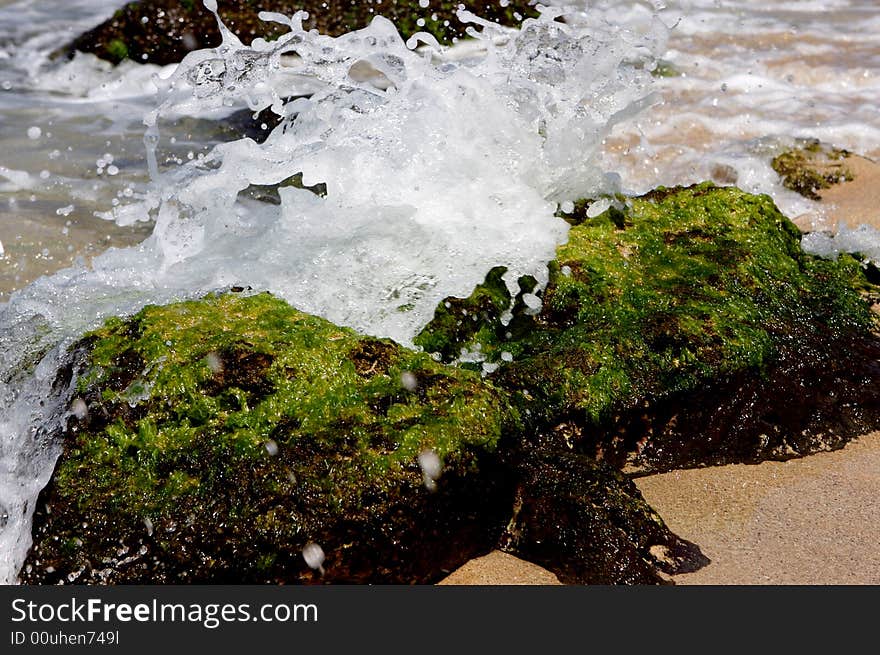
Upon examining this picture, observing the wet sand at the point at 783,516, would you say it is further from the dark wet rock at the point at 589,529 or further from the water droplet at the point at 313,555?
the water droplet at the point at 313,555

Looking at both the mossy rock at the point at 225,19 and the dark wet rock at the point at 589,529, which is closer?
the dark wet rock at the point at 589,529

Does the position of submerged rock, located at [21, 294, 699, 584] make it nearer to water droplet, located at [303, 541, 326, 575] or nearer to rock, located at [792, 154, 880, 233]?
water droplet, located at [303, 541, 326, 575]

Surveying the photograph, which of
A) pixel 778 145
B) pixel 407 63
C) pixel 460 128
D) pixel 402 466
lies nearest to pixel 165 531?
pixel 402 466

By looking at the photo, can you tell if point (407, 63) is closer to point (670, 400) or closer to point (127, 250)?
point (127, 250)

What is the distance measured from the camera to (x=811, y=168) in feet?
17.8

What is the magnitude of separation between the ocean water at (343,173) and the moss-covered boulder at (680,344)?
→ 0.20 metres

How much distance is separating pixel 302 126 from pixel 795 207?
2719 millimetres

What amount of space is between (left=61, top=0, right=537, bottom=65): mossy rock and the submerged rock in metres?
4.89

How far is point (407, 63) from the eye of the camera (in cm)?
405

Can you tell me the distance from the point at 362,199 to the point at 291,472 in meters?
1.48

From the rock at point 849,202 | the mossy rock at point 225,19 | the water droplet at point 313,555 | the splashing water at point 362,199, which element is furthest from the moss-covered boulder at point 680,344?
the mossy rock at point 225,19

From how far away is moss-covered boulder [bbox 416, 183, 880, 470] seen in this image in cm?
286

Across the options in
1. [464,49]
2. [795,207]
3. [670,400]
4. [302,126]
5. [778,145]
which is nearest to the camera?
[670,400]

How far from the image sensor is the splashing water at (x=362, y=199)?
9.75 feet
